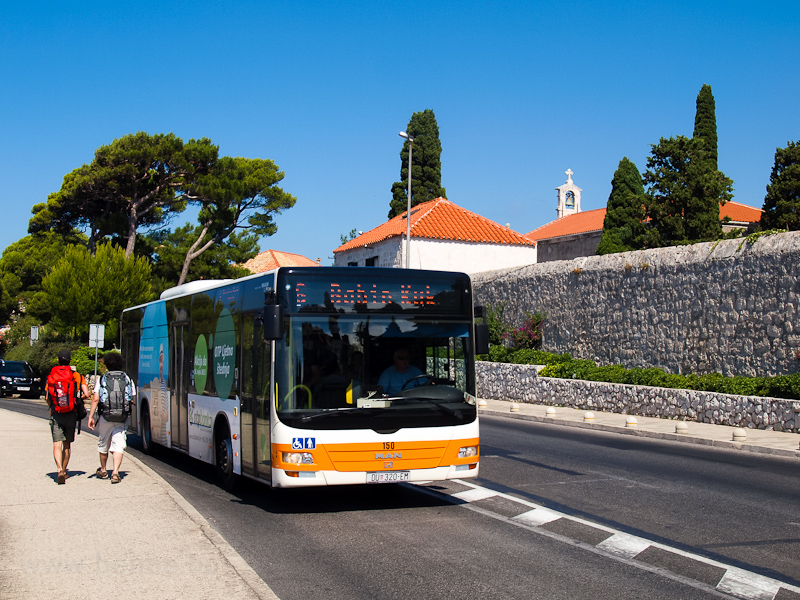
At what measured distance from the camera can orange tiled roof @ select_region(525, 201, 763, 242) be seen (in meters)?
53.7

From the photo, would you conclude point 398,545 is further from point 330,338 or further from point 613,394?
point 613,394

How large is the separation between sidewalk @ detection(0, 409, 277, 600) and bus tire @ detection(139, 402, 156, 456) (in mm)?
4057

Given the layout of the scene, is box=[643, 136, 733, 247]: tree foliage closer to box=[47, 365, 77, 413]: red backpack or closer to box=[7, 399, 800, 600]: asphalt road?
box=[7, 399, 800, 600]: asphalt road

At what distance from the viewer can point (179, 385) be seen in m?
12.9

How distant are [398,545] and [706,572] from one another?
258 centimetres

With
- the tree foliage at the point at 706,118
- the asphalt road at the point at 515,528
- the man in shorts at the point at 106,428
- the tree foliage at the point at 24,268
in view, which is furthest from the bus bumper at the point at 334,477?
the tree foliage at the point at 24,268

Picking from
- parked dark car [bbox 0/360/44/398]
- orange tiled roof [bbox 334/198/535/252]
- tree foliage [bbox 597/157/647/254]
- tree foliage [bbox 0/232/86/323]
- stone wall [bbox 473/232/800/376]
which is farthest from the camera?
tree foliage [bbox 0/232/86/323]

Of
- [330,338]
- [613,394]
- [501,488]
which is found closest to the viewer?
[330,338]

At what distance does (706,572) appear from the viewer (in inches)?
254

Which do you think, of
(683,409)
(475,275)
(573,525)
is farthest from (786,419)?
(475,275)

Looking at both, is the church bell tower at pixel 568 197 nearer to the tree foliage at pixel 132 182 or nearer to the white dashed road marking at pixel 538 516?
the tree foliage at pixel 132 182

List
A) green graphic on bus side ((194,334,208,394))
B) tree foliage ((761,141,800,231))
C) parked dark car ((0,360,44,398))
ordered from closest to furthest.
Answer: green graphic on bus side ((194,334,208,394)) → tree foliage ((761,141,800,231)) → parked dark car ((0,360,44,398))

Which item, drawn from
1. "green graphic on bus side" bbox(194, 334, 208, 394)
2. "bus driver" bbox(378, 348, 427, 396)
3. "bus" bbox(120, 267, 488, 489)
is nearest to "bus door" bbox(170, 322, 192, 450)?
"green graphic on bus side" bbox(194, 334, 208, 394)

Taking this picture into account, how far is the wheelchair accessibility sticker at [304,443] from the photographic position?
27.8 ft
